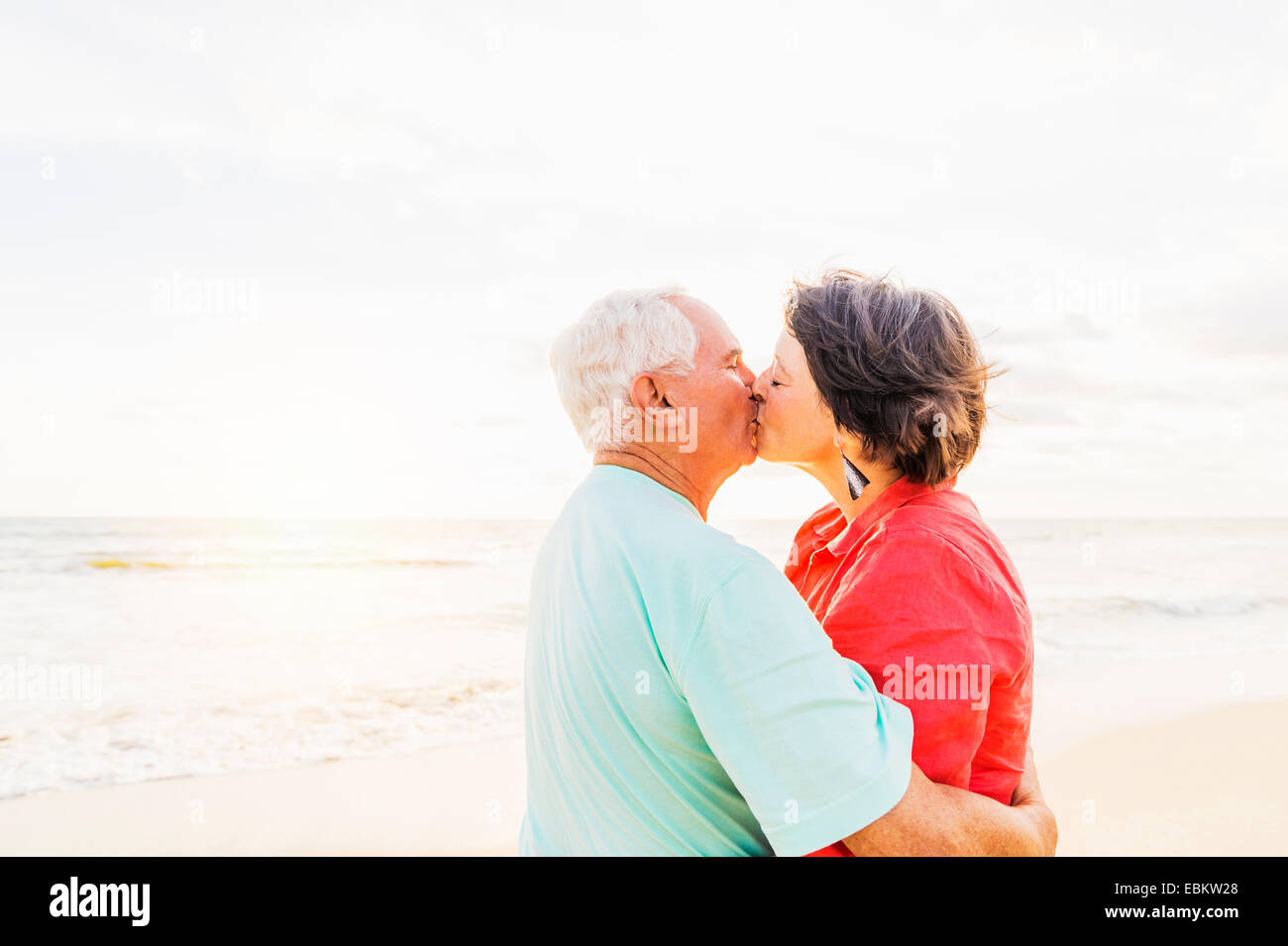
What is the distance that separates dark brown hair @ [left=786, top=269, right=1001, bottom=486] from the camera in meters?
2.07

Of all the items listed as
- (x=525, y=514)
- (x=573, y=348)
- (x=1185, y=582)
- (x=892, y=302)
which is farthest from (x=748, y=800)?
(x=525, y=514)

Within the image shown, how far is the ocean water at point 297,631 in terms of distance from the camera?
7.73 m

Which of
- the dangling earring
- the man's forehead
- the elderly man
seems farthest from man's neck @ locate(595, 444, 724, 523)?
the dangling earring

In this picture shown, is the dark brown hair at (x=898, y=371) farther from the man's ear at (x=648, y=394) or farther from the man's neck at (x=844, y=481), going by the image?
the man's ear at (x=648, y=394)

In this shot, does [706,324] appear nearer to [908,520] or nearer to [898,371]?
[898,371]

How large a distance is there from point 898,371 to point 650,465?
2.04 ft

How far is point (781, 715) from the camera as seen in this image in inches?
57.8

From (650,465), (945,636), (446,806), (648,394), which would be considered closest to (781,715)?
(945,636)

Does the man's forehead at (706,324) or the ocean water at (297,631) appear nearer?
the man's forehead at (706,324)

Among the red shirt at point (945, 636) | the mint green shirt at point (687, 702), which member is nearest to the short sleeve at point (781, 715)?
the mint green shirt at point (687, 702)

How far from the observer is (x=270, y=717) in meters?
8.42

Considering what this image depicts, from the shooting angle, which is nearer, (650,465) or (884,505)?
(650,465)
